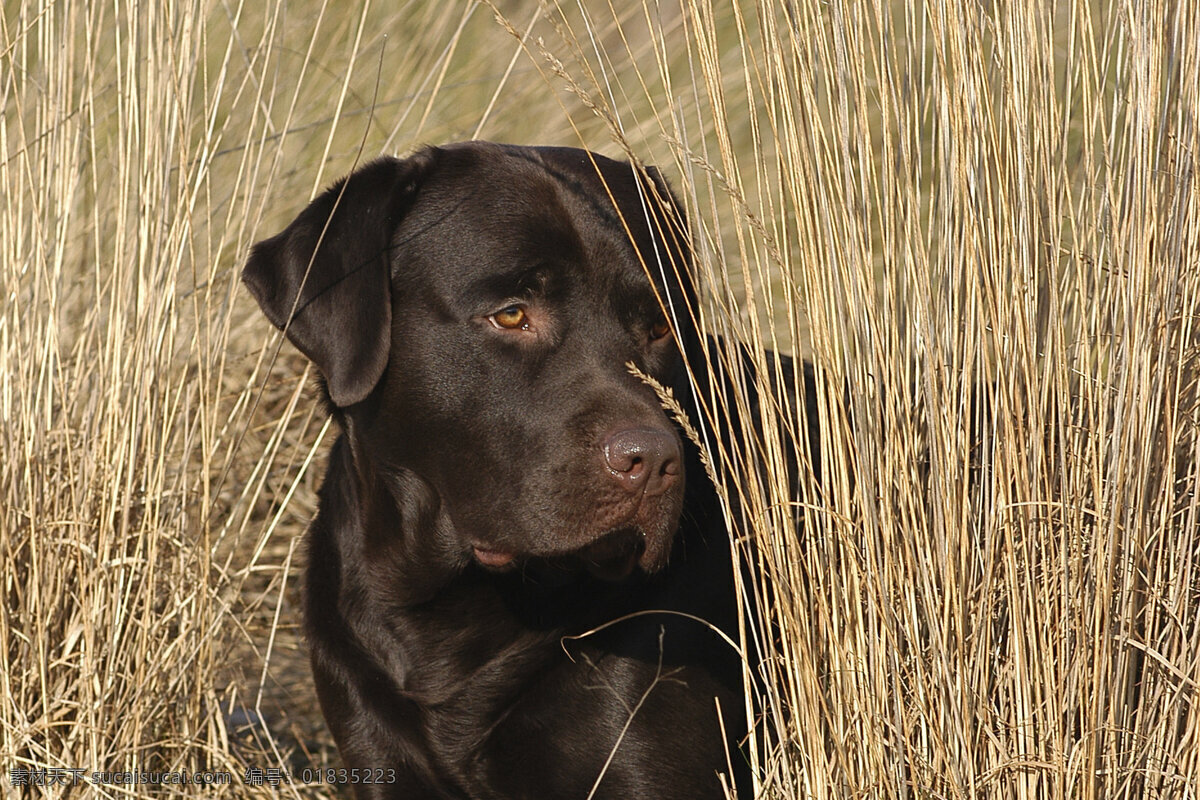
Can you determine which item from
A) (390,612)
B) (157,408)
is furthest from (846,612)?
(157,408)

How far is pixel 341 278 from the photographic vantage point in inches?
91.4

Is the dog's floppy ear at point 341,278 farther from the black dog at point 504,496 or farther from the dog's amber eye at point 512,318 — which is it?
the dog's amber eye at point 512,318

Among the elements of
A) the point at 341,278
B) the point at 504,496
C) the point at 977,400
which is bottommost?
the point at 504,496

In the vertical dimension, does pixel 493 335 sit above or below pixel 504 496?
above

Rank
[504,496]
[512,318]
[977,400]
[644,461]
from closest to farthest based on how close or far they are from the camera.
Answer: [977,400], [644,461], [504,496], [512,318]

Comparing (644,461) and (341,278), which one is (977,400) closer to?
(644,461)

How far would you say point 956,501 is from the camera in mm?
1822

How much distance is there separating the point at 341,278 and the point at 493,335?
31 cm

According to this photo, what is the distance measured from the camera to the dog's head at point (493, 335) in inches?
85.4

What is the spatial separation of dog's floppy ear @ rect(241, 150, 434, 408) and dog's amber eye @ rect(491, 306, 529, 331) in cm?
21

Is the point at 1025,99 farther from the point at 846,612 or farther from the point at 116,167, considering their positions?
the point at 116,167

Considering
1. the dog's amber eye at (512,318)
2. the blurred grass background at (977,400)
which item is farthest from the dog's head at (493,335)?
the blurred grass background at (977,400)

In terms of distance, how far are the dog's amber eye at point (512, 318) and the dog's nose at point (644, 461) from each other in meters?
0.35

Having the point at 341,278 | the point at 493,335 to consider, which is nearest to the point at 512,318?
the point at 493,335
